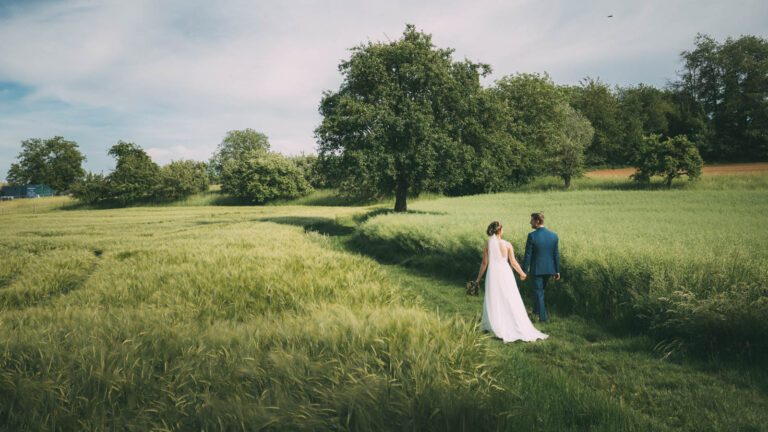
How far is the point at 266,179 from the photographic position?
6906 cm

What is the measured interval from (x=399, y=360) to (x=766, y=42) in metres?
88.4

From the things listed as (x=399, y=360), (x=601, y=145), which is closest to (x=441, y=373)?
(x=399, y=360)

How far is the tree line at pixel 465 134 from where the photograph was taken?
2705cm

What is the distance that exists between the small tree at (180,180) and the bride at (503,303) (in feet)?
252

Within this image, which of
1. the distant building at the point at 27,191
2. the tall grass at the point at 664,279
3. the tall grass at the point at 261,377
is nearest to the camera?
the tall grass at the point at 261,377

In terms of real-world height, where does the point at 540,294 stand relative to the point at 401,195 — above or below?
below

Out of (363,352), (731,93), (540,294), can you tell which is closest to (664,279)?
(540,294)

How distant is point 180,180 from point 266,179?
58.9ft

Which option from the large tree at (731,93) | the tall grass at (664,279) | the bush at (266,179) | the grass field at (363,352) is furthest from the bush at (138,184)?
the large tree at (731,93)

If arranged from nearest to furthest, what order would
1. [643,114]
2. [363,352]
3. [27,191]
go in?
[363,352], [643,114], [27,191]

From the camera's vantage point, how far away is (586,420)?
443cm

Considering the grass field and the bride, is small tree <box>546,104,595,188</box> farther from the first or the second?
the bride

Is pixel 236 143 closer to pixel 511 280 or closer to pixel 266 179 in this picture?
pixel 266 179

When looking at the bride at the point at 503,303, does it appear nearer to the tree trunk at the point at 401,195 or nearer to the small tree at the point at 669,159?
the tree trunk at the point at 401,195
